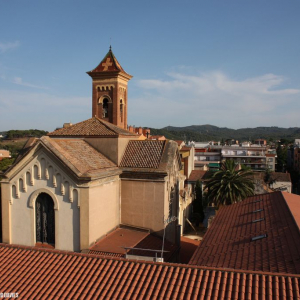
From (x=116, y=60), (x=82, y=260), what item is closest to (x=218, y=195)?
(x=116, y=60)

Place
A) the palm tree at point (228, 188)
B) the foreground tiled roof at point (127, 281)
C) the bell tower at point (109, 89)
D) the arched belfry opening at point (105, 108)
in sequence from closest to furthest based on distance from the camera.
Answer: the foreground tiled roof at point (127, 281)
the bell tower at point (109, 89)
the arched belfry opening at point (105, 108)
the palm tree at point (228, 188)

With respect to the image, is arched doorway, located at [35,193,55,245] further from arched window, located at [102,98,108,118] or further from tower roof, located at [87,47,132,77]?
tower roof, located at [87,47,132,77]

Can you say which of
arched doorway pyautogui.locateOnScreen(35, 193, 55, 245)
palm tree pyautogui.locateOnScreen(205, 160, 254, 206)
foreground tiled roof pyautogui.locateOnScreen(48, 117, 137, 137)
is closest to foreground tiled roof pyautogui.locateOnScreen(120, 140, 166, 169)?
foreground tiled roof pyautogui.locateOnScreen(48, 117, 137, 137)

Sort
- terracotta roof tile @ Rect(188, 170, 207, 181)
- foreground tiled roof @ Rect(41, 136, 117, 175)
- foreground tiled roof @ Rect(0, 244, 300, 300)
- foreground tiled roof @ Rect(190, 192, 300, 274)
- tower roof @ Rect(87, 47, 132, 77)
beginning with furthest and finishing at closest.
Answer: terracotta roof tile @ Rect(188, 170, 207, 181)
tower roof @ Rect(87, 47, 132, 77)
foreground tiled roof @ Rect(41, 136, 117, 175)
foreground tiled roof @ Rect(190, 192, 300, 274)
foreground tiled roof @ Rect(0, 244, 300, 300)

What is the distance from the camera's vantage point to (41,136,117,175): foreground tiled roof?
15.3 m

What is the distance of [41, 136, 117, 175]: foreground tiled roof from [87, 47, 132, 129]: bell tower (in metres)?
5.02

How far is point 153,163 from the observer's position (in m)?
18.0

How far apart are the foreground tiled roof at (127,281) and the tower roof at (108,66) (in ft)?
52.3

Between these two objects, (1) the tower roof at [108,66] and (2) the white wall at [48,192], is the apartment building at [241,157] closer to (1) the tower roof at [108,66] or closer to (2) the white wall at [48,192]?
(1) the tower roof at [108,66]

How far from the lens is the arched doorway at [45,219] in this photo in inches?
625

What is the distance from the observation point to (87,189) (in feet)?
49.2

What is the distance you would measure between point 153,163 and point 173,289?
10415 millimetres

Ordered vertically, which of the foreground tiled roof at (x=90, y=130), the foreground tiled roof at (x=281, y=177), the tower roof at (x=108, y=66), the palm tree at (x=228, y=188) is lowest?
the foreground tiled roof at (x=281, y=177)

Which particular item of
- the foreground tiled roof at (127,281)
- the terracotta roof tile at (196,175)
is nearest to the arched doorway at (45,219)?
the foreground tiled roof at (127,281)
